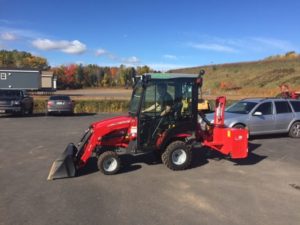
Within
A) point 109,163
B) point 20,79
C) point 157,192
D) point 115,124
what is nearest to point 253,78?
point 20,79

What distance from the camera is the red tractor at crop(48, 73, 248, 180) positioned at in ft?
29.6

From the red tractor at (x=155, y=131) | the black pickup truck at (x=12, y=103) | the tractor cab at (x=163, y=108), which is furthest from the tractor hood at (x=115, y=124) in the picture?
the black pickup truck at (x=12, y=103)

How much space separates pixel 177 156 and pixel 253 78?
7203cm

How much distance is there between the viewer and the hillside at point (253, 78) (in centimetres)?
6075

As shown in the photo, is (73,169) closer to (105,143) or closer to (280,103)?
(105,143)

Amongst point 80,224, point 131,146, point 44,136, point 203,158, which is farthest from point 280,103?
point 80,224

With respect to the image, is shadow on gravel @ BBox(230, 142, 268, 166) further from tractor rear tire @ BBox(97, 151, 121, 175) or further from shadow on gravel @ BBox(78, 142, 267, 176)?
tractor rear tire @ BBox(97, 151, 121, 175)

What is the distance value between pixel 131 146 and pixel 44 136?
7269mm

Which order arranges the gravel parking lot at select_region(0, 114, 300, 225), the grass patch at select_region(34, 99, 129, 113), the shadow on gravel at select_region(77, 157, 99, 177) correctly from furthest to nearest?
the grass patch at select_region(34, 99, 129, 113), the shadow on gravel at select_region(77, 157, 99, 177), the gravel parking lot at select_region(0, 114, 300, 225)

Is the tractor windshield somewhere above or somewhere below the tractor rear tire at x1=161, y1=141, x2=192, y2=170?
above

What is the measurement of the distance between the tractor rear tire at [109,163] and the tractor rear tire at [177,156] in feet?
3.87

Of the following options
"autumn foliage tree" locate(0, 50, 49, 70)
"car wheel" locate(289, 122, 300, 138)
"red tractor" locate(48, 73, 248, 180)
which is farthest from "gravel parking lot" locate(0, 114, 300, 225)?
"autumn foliage tree" locate(0, 50, 49, 70)

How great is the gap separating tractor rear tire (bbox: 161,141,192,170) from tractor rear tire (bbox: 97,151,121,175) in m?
1.18

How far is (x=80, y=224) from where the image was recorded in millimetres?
5805
